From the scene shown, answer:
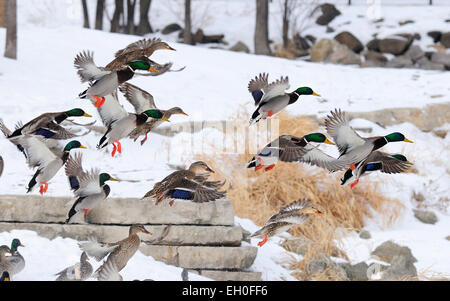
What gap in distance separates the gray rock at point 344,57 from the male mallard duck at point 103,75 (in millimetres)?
10673

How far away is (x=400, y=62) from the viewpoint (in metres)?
11.7

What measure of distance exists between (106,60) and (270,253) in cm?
496

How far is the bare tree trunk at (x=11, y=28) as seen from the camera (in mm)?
7573

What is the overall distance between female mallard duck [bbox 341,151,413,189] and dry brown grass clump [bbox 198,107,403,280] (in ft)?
10.5

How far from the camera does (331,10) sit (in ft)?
45.5

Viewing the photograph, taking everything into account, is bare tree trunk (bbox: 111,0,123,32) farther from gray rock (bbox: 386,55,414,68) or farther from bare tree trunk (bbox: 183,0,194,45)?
gray rock (bbox: 386,55,414,68)

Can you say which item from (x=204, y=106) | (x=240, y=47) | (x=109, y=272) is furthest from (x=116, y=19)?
(x=109, y=272)

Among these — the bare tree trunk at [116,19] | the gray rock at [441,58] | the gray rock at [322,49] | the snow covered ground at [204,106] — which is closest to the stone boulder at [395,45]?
the snow covered ground at [204,106]

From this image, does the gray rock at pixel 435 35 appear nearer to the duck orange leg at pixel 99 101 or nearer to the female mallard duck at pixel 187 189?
the female mallard duck at pixel 187 189

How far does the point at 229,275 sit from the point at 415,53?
9159 mm

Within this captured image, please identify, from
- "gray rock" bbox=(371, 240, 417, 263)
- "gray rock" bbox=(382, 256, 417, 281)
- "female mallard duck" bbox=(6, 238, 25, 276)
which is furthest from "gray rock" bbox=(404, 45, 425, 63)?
"female mallard duck" bbox=(6, 238, 25, 276)

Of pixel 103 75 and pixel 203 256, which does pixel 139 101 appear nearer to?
pixel 103 75
